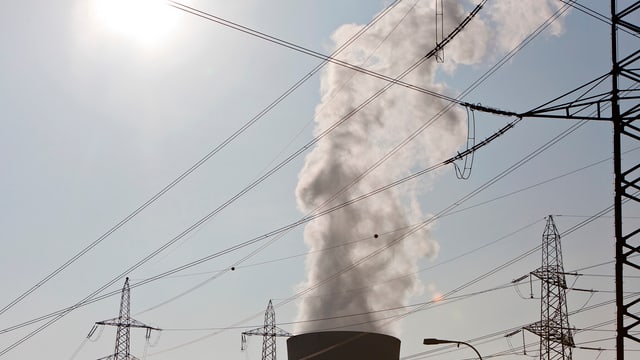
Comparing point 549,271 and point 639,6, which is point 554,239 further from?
point 639,6

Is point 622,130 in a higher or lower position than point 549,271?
lower

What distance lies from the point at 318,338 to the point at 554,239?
750 inches

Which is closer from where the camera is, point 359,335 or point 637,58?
point 637,58

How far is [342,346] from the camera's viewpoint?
54125 mm

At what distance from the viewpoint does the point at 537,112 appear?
19391mm

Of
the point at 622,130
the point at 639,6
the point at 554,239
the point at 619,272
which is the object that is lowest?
the point at 619,272

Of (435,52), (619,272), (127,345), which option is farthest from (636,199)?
(127,345)

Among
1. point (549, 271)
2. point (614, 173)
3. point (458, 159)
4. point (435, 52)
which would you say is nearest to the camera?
point (614, 173)

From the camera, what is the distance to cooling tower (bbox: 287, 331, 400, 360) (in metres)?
54.0

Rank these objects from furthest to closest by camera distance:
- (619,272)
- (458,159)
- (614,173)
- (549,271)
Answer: (549,271) → (458,159) → (614,173) → (619,272)

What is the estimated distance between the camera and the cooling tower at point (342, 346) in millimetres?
54031

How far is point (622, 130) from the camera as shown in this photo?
19766 millimetres

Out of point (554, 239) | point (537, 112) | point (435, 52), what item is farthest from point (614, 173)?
point (554, 239)

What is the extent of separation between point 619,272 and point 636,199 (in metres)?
2.23
